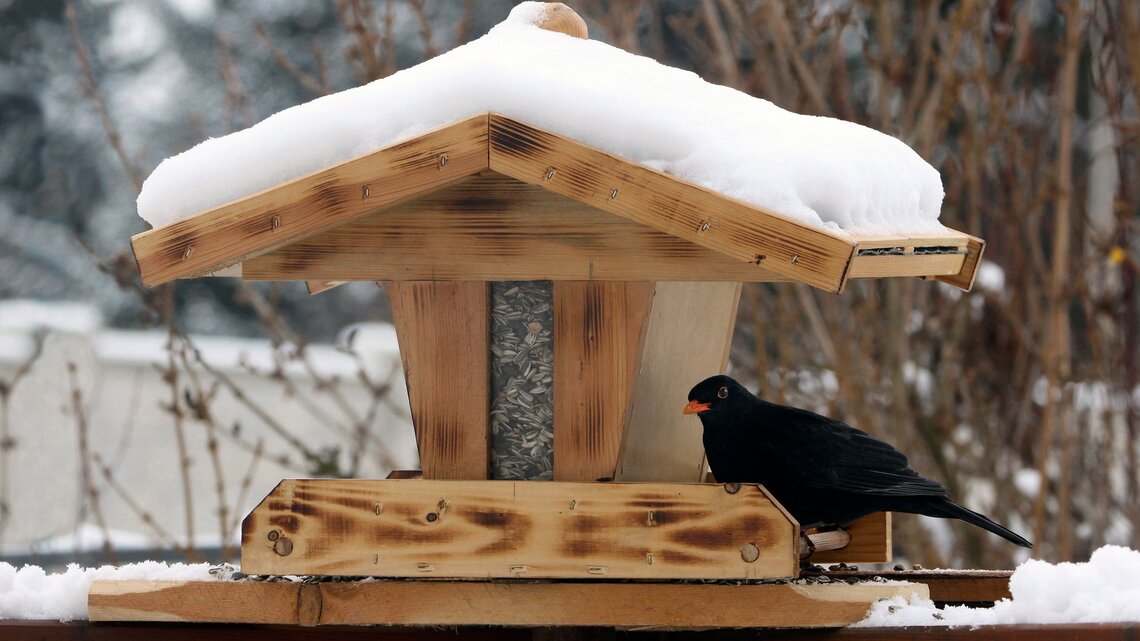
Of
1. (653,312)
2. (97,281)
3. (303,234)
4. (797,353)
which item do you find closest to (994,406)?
(797,353)

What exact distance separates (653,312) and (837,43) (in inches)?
92.8

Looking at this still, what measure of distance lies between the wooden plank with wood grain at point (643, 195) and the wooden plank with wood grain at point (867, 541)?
1065 mm

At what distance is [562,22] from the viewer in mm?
2586

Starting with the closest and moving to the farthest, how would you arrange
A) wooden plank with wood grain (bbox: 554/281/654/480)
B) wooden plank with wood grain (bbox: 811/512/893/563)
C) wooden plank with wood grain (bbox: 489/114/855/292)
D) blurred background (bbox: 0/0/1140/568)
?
wooden plank with wood grain (bbox: 489/114/855/292)
wooden plank with wood grain (bbox: 554/281/654/480)
wooden plank with wood grain (bbox: 811/512/893/563)
blurred background (bbox: 0/0/1140/568)

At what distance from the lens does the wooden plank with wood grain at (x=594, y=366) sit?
233 cm

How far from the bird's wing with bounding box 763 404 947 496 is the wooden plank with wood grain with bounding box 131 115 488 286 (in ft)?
3.31

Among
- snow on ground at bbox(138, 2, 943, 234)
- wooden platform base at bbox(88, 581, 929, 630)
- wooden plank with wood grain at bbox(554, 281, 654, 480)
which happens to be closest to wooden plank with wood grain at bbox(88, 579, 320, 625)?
wooden platform base at bbox(88, 581, 929, 630)

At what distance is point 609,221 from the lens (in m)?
2.25

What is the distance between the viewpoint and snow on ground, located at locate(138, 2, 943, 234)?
2127mm

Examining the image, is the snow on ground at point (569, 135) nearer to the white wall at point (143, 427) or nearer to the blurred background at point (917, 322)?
the blurred background at point (917, 322)

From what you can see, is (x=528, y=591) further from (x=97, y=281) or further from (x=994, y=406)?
(x=97, y=281)

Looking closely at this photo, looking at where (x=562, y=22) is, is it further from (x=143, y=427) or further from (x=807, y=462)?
(x=143, y=427)

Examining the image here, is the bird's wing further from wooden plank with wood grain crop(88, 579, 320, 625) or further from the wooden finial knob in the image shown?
wooden plank with wood grain crop(88, 579, 320, 625)

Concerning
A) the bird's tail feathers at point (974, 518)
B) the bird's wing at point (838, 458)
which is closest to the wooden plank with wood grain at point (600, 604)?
the bird's wing at point (838, 458)
